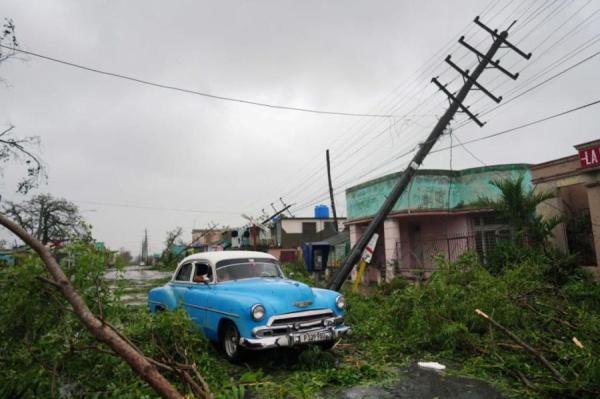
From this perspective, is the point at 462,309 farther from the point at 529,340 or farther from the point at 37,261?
the point at 37,261

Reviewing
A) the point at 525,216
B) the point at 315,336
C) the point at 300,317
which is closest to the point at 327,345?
the point at 315,336

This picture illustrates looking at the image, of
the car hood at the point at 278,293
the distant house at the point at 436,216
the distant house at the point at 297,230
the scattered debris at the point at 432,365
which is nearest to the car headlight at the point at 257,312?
the car hood at the point at 278,293

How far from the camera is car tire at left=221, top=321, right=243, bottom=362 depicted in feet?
18.7

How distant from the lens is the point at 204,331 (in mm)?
6434

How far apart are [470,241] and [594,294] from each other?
258 inches

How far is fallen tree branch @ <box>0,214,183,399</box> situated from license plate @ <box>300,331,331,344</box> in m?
2.66

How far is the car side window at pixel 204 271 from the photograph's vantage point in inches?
278

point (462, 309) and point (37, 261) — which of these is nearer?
point (37, 261)

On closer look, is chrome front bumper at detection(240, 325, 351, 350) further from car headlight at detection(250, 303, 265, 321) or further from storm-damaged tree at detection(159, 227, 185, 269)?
storm-damaged tree at detection(159, 227, 185, 269)

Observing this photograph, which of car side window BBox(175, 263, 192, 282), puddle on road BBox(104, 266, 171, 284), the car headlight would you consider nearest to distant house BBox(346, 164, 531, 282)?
car side window BBox(175, 263, 192, 282)

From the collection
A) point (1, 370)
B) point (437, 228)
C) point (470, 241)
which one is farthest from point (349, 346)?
point (437, 228)

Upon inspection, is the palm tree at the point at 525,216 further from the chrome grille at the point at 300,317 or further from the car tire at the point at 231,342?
the car tire at the point at 231,342

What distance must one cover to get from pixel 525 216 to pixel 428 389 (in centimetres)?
815

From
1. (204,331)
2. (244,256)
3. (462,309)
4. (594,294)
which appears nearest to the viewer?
(204,331)
